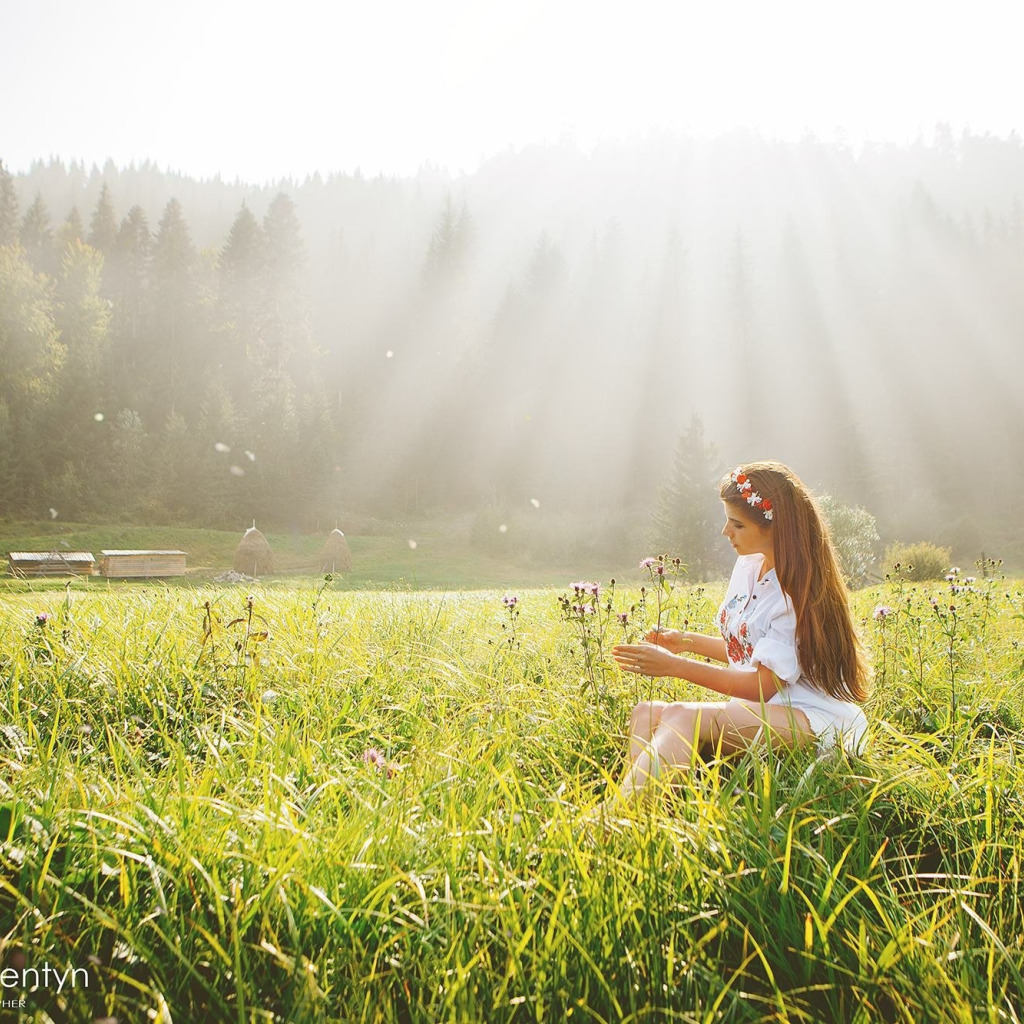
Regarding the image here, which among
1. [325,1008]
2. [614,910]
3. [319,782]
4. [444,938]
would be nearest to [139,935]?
[325,1008]

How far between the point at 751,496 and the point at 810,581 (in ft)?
1.47

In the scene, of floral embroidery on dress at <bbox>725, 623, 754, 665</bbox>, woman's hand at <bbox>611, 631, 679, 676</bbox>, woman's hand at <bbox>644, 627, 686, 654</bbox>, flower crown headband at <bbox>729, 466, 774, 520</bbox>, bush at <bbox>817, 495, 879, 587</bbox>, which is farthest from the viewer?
bush at <bbox>817, 495, 879, 587</bbox>

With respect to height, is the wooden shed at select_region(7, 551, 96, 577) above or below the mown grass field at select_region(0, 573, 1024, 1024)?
below

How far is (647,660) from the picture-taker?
8.45 feet

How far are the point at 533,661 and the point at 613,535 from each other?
88.1ft

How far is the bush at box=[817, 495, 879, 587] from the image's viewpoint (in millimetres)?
19391

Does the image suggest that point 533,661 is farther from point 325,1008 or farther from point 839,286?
point 839,286

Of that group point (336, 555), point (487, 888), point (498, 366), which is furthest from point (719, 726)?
point (498, 366)

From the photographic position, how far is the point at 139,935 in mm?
1375

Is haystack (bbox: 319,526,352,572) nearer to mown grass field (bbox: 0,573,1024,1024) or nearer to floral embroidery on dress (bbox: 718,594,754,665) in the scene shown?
mown grass field (bbox: 0,573,1024,1024)

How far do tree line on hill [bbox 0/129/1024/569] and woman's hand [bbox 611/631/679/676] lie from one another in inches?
880

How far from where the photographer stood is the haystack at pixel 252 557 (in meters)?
21.9

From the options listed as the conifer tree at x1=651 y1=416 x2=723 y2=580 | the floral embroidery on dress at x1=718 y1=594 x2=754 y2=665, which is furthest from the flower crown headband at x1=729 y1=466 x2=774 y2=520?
the conifer tree at x1=651 y1=416 x2=723 y2=580

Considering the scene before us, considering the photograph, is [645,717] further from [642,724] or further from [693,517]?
[693,517]
